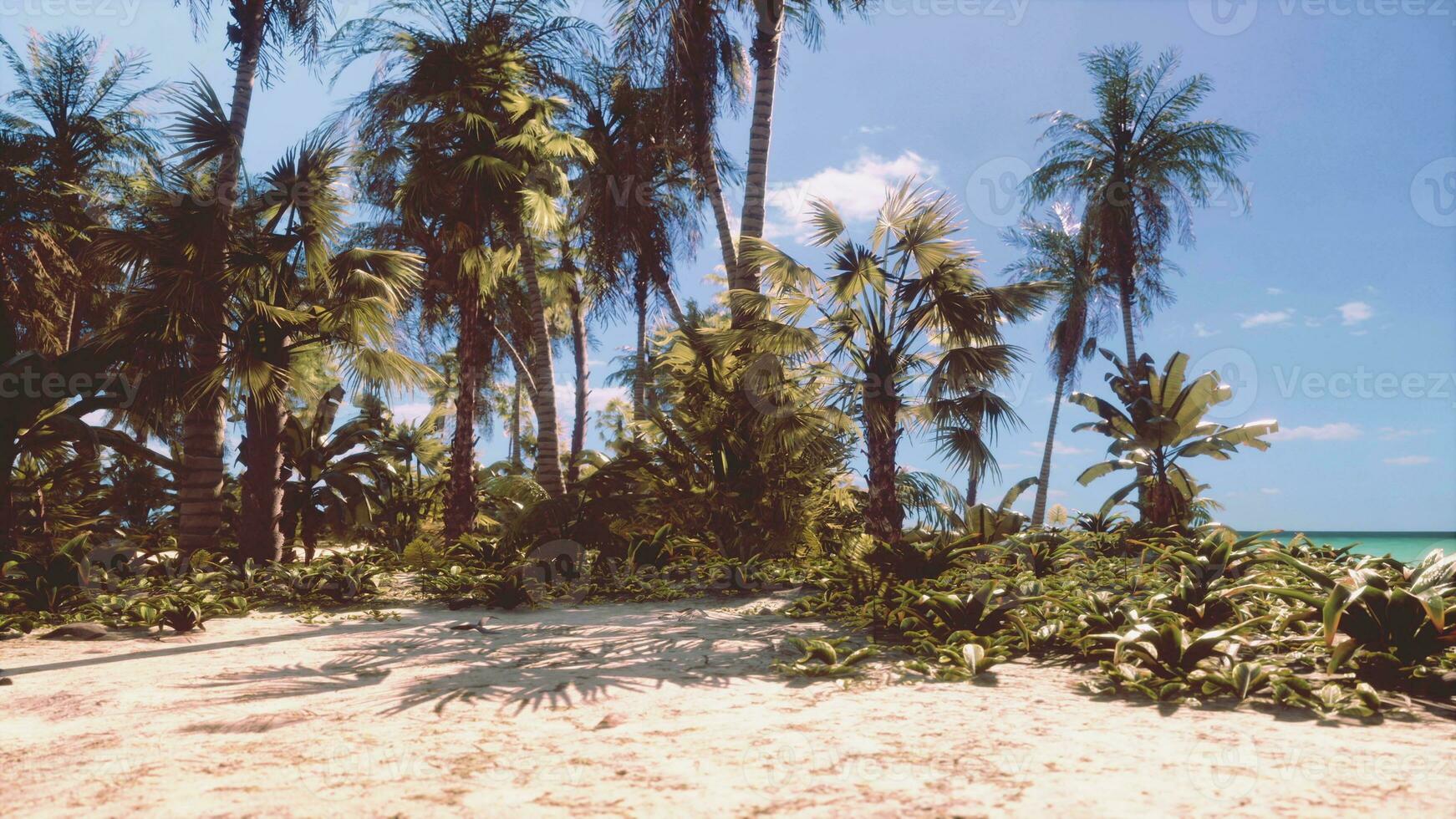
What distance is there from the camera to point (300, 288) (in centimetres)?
1145

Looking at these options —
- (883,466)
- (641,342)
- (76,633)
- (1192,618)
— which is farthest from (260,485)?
(641,342)

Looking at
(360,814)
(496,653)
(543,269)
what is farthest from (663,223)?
(360,814)

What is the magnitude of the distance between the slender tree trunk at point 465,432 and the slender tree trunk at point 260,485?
265cm

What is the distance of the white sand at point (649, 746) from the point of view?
2902mm

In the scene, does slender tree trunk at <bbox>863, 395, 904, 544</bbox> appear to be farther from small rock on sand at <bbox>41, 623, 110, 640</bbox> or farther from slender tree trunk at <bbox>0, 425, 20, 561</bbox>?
slender tree trunk at <bbox>0, 425, 20, 561</bbox>

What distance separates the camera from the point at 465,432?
42.7 ft

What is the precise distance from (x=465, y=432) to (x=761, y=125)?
279 inches

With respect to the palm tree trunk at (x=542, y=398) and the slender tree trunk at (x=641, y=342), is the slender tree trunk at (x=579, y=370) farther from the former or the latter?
the palm tree trunk at (x=542, y=398)

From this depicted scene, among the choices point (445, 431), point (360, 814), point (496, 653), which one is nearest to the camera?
point (360, 814)

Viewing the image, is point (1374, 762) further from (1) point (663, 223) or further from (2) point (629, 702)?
(1) point (663, 223)

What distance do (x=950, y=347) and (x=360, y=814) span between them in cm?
814

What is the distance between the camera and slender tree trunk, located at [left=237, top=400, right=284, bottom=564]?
1077 centimetres

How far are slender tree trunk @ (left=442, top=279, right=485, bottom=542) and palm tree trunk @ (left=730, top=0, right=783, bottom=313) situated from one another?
4.48 m

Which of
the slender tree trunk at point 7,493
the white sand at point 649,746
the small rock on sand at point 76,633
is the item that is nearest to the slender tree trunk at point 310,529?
the slender tree trunk at point 7,493
